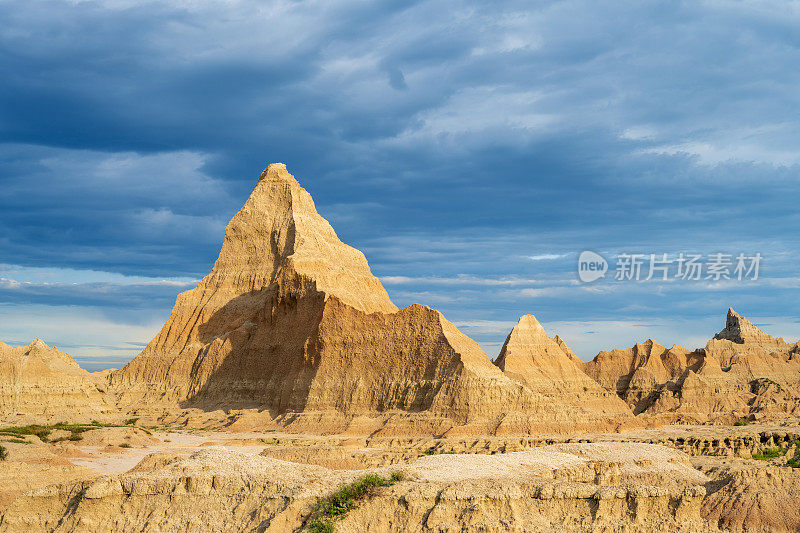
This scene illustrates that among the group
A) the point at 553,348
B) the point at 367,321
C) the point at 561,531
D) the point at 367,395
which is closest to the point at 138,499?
the point at 561,531

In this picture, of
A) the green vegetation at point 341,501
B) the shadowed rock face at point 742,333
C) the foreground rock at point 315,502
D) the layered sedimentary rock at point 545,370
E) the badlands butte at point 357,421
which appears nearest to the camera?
the green vegetation at point 341,501

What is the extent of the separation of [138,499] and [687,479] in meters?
21.7

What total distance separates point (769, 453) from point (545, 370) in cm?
4578

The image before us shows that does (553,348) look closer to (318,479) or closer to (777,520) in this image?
(777,520)

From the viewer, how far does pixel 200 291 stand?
9619 centimetres

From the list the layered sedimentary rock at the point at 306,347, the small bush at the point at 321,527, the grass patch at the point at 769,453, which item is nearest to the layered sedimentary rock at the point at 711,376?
the grass patch at the point at 769,453

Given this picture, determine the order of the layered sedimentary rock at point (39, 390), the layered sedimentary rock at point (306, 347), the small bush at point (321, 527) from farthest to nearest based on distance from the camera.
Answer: the layered sedimentary rock at point (39, 390), the layered sedimentary rock at point (306, 347), the small bush at point (321, 527)

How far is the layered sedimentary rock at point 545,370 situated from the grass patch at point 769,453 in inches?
1308

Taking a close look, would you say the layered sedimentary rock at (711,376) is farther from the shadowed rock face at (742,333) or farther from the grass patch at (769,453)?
the grass patch at (769,453)

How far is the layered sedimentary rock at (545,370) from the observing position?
9331 centimetres

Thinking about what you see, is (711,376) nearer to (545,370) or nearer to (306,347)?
(545,370)

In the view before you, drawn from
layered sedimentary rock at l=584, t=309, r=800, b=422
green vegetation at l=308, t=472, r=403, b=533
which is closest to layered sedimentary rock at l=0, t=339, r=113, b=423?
green vegetation at l=308, t=472, r=403, b=533

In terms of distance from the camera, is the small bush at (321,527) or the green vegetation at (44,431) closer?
the small bush at (321,527)

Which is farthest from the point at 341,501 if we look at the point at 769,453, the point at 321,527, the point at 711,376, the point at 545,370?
the point at 711,376
